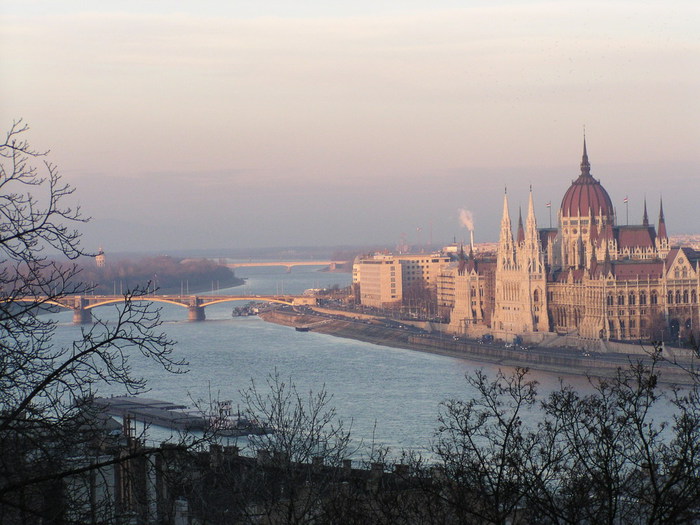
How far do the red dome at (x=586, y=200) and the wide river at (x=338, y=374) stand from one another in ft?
29.8

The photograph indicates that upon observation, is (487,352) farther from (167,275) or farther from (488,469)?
(167,275)

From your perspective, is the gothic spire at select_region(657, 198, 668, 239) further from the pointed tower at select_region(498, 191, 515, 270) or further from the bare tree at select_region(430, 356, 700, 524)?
the bare tree at select_region(430, 356, 700, 524)

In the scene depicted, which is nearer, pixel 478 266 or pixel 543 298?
pixel 543 298

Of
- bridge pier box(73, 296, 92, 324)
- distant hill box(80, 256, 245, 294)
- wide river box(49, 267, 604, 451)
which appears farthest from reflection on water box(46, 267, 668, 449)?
distant hill box(80, 256, 245, 294)

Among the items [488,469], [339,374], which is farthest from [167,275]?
[488,469]

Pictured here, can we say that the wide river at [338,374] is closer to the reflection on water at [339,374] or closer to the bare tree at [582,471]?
the reflection on water at [339,374]

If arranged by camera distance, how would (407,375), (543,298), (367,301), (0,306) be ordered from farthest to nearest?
(367,301) < (543,298) < (407,375) < (0,306)

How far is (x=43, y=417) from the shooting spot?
12.6 ft

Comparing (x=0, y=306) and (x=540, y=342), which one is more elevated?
(x=0, y=306)

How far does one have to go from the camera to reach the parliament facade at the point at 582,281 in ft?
A: 123

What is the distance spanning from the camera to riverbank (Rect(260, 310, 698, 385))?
103 feet

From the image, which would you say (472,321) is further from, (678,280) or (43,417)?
(43,417)

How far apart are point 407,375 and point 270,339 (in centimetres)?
1365

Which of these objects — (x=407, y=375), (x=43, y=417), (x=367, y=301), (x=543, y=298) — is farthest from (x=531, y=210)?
(x=43, y=417)
